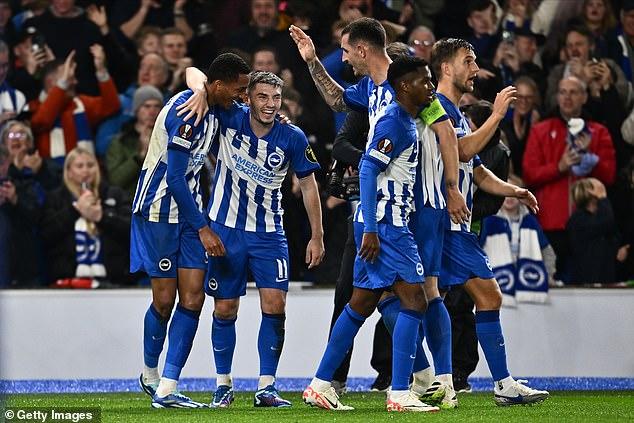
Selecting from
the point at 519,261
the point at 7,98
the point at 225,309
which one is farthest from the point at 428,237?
the point at 7,98

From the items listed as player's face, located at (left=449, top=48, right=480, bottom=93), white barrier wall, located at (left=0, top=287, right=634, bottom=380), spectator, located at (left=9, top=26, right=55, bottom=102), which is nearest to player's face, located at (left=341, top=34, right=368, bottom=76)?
player's face, located at (left=449, top=48, right=480, bottom=93)

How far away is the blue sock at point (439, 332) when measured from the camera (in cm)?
679

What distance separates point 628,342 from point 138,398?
13.3 ft

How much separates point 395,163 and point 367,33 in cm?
95

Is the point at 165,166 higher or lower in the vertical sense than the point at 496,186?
higher

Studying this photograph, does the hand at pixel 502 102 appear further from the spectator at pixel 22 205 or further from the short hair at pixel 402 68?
the spectator at pixel 22 205

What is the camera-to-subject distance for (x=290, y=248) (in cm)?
1026

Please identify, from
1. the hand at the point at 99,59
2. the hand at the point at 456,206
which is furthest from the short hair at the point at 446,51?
Answer: the hand at the point at 99,59

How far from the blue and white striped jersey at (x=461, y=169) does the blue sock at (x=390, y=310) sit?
0.59 meters

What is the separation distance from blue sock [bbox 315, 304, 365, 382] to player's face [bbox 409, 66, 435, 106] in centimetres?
119

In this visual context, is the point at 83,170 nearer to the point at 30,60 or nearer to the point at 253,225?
the point at 30,60

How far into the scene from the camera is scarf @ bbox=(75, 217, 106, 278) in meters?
10.2

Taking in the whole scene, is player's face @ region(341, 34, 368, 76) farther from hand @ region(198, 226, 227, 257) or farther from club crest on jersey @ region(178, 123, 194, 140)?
hand @ region(198, 226, 227, 257)

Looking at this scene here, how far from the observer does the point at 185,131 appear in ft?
22.4
